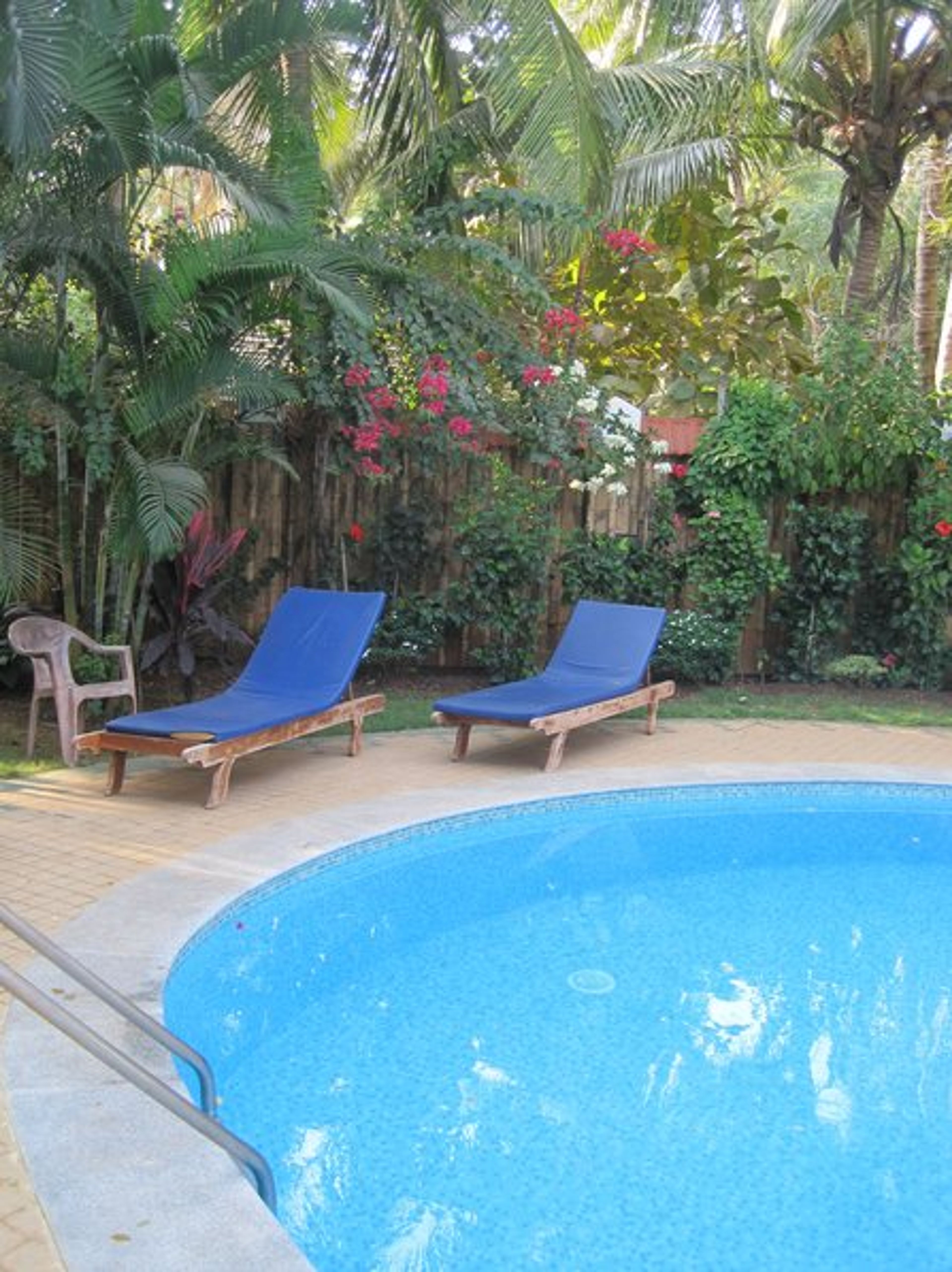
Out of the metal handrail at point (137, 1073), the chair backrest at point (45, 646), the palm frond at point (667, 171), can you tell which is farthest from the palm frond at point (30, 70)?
the palm frond at point (667, 171)

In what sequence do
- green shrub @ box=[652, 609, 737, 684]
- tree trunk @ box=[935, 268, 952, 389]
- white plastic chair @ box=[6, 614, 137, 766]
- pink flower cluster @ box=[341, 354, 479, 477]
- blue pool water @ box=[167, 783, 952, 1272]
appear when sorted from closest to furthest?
blue pool water @ box=[167, 783, 952, 1272] < white plastic chair @ box=[6, 614, 137, 766] < pink flower cluster @ box=[341, 354, 479, 477] < green shrub @ box=[652, 609, 737, 684] < tree trunk @ box=[935, 268, 952, 389]

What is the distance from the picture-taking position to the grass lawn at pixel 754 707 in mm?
9016

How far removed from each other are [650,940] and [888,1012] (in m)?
1.15

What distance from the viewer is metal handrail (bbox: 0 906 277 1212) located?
235 centimetres

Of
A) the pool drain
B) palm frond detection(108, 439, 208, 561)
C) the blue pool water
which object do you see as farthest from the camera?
palm frond detection(108, 439, 208, 561)

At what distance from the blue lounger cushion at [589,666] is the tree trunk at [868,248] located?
595cm

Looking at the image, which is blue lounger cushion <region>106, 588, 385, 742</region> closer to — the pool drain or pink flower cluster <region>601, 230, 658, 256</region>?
the pool drain

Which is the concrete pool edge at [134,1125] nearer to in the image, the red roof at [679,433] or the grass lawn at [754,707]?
the grass lawn at [754,707]

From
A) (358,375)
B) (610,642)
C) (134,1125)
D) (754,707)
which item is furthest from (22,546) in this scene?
(754,707)

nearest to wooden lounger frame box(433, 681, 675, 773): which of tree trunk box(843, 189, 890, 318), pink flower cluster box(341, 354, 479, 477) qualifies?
pink flower cluster box(341, 354, 479, 477)

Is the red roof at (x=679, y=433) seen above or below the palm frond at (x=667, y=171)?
below

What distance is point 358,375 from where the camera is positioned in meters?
9.08

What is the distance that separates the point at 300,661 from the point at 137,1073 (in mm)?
5564

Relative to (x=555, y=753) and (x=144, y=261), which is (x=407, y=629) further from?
(x=144, y=261)
